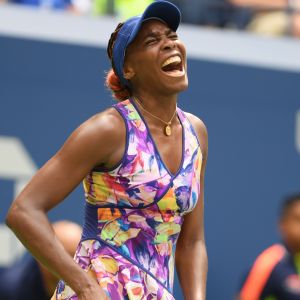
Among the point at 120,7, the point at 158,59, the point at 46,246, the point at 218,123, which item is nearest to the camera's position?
the point at 46,246

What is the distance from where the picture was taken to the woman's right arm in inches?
132

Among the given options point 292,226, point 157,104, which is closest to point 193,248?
point 157,104

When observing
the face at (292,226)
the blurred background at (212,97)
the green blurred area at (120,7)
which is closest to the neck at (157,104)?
the face at (292,226)

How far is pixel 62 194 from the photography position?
3.41 m

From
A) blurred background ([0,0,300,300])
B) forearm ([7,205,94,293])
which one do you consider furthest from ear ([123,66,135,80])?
blurred background ([0,0,300,300])

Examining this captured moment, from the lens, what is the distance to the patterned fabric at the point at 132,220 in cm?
345

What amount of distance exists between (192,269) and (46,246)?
64cm

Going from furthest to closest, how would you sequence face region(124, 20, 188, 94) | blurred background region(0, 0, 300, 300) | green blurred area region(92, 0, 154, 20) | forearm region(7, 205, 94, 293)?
green blurred area region(92, 0, 154, 20)
blurred background region(0, 0, 300, 300)
face region(124, 20, 188, 94)
forearm region(7, 205, 94, 293)

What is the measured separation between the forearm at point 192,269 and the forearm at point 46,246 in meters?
0.49

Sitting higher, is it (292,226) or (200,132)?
(200,132)

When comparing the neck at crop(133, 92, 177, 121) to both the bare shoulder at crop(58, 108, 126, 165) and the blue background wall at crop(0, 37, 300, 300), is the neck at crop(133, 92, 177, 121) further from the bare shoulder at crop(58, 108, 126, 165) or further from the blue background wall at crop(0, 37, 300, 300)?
the blue background wall at crop(0, 37, 300, 300)

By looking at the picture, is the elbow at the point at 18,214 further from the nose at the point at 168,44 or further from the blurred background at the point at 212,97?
the blurred background at the point at 212,97

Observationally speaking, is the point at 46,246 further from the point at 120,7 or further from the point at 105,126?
the point at 120,7

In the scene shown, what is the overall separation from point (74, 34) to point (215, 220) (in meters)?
1.58
